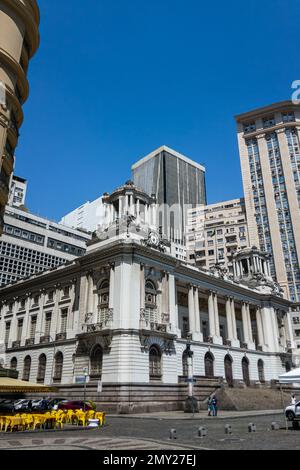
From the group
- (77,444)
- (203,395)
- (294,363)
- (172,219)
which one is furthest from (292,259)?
(77,444)

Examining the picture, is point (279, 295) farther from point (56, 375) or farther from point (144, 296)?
point (56, 375)

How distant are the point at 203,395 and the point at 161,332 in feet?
29.8

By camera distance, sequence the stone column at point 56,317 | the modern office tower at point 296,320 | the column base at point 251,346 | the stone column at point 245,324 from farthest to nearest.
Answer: the modern office tower at point 296,320, the stone column at point 245,324, the column base at point 251,346, the stone column at point 56,317

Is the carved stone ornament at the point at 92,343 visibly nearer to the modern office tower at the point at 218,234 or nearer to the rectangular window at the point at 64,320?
the rectangular window at the point at 64,320

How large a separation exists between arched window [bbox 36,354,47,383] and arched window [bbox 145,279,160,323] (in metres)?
16.1

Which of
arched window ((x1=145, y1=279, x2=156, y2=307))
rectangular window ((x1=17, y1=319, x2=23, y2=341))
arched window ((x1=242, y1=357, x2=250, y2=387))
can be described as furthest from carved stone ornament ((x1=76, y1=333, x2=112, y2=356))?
arched window ((x1=242, y1=357, x2=250, y2=387))

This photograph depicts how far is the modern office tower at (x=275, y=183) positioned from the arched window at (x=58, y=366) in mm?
55039

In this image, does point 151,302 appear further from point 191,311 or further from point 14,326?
point 14,326

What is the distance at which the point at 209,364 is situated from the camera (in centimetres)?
4978

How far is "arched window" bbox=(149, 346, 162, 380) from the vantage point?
133ft

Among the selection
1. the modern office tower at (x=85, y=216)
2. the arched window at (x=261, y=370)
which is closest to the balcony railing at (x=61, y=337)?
the arched window at (x=261, y=370)

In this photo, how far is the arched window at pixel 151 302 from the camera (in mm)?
42250

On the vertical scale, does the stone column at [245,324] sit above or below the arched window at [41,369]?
above

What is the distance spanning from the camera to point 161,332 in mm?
41438
